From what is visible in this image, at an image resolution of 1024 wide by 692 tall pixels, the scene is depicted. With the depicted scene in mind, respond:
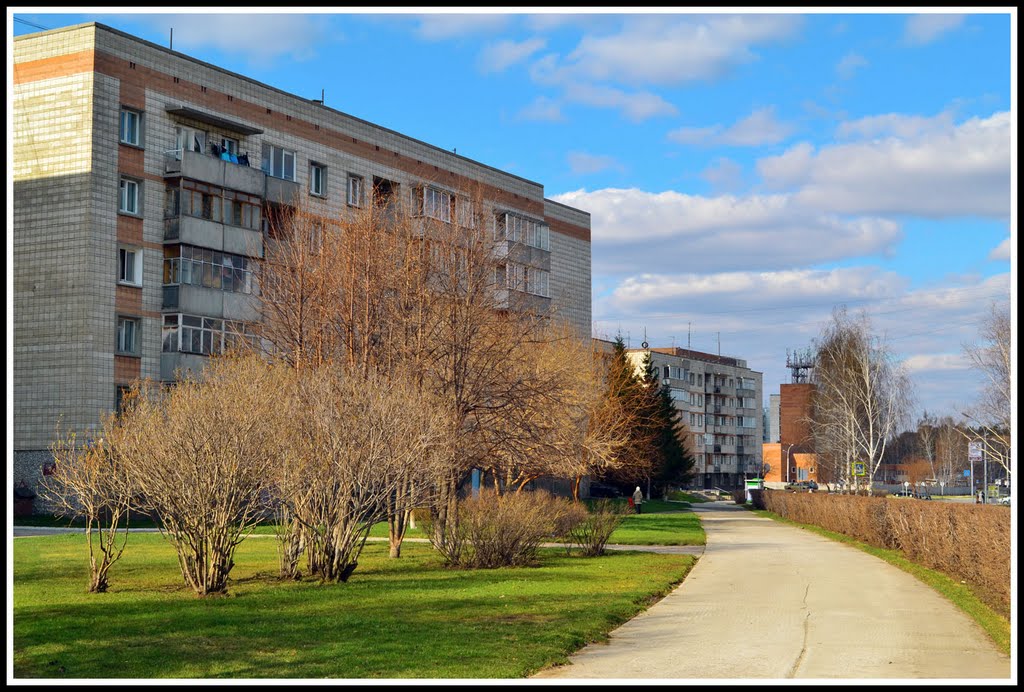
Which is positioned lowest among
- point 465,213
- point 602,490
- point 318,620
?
point 602,490

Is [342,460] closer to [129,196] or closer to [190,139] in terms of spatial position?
[129,196]

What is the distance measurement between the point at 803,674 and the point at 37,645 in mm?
7365

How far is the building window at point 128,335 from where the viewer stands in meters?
37.8

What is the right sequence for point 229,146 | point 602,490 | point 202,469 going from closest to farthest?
point 202,469
point 229,146
point 602,490

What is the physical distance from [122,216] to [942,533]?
94.7ft

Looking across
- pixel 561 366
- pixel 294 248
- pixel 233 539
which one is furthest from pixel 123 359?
pixel 233 539

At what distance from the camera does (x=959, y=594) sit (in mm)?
16719

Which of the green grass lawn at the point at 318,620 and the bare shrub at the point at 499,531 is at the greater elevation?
the bare shrub at the point at 499,531

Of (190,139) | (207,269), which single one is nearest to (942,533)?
(207,269)

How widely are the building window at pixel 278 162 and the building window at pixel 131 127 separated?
6.08 m

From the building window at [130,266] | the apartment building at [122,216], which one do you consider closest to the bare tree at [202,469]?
the apartment building at [122,216]

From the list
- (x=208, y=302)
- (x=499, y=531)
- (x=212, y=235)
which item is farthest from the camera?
(x=212, y=235)

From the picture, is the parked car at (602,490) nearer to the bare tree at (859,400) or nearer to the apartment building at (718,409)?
Answer: the bare tree at (859,400)

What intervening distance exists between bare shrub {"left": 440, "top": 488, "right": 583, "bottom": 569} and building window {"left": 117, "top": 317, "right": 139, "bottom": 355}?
2035 cm
